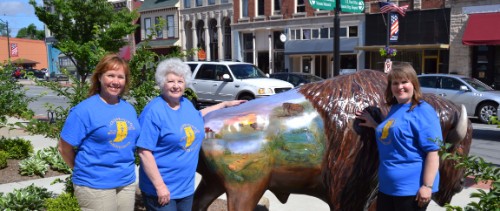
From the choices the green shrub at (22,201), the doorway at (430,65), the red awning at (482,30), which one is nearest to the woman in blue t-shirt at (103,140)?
the green shrub at (22,201)

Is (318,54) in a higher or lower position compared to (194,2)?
lower

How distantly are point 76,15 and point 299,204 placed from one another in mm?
7666

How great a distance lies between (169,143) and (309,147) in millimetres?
954

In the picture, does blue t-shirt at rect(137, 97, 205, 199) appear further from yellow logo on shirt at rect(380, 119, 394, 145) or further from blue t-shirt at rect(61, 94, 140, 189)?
yellow logo on shirt at rect(380, 119, 394, 145)

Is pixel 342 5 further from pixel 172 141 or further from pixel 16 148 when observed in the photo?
pixel 172 141

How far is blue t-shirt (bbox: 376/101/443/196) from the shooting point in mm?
2654

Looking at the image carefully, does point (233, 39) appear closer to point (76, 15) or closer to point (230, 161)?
point (76, 15)

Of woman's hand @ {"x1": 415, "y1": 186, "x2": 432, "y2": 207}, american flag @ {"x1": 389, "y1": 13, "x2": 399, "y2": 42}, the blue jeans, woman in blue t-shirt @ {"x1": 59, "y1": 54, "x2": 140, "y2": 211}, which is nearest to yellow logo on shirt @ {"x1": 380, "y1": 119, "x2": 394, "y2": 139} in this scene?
woman's hand @ {"x1": 415, "y1": 186, "x2": 432, "y2": 207}

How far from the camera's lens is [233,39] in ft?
106

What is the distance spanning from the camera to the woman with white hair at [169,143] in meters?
2.63

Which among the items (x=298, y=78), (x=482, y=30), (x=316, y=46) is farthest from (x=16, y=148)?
(x=316, y=46)

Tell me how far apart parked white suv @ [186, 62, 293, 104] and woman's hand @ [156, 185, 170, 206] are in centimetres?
1086

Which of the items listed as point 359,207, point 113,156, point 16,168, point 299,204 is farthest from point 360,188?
point 16,168

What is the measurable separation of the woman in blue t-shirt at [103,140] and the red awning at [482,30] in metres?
20.1
